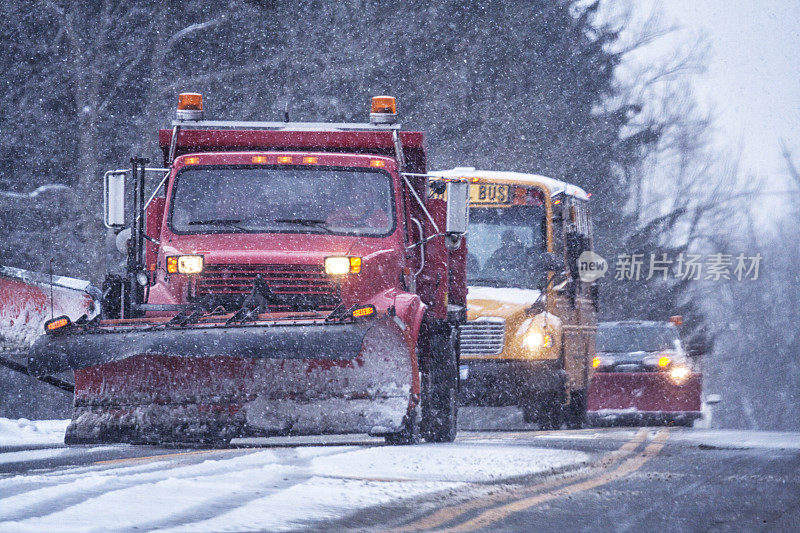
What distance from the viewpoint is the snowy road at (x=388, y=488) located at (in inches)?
235

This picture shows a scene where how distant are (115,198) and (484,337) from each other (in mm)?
6187

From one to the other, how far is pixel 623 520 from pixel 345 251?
4706 mm

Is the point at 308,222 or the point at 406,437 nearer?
the point at 406,437

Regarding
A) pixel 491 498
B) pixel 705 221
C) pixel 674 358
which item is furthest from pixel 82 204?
pixel 705 221

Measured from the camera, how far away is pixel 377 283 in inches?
423

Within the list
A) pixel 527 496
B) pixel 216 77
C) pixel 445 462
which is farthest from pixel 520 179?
pixel 527 496

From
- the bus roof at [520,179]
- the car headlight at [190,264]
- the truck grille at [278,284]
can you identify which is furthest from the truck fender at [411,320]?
the bus roof at [520,179]

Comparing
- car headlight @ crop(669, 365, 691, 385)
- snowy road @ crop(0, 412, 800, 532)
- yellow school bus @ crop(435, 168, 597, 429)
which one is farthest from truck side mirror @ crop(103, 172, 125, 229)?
car headlight @ crop(669, 365, 691, 385)

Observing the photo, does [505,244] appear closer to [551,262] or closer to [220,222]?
[551,262]

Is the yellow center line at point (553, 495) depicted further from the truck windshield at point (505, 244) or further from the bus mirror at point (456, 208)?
the truck windshield at point (505, 244)

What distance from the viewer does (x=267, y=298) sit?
10.3 m

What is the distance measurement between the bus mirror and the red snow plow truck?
0.7 inches

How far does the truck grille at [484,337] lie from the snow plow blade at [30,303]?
5546 mm

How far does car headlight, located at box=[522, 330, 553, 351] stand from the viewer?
16109 mm
